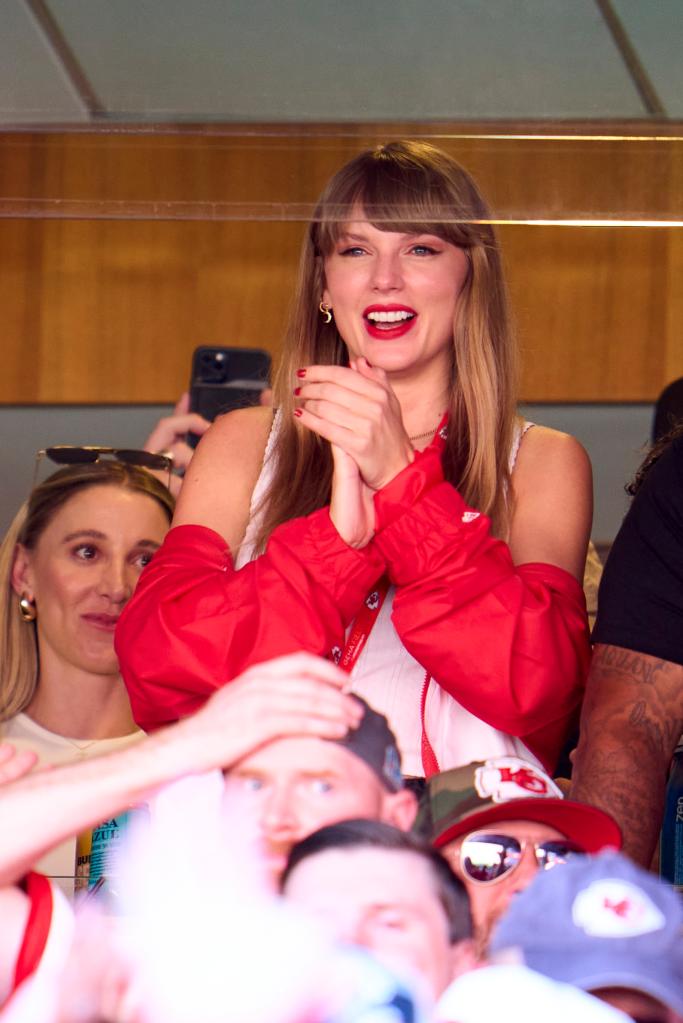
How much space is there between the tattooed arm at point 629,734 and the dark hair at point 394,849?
0.50 metres

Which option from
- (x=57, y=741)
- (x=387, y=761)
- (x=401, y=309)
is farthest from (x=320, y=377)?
(x=57, y=741)

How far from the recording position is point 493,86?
1254 mm

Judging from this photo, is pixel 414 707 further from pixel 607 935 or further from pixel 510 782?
pixel 607 935

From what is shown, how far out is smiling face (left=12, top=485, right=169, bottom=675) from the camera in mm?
2148

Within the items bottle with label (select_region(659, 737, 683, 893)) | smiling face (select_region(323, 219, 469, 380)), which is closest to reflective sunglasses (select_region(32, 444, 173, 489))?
smiling face (select_region(323, 219, 469, 380))

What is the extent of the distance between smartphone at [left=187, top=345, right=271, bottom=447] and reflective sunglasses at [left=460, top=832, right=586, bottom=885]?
1501mm

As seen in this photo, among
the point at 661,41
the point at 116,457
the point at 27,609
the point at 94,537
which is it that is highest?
the point at 661,41

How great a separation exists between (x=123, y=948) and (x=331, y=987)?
4.6 inches

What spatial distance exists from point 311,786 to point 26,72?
68cm

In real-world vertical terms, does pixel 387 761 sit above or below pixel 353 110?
below

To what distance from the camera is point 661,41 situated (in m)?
1.26

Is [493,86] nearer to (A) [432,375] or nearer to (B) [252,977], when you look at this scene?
(A) [432,375]

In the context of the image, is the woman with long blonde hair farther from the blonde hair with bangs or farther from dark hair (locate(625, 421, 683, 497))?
dark hair (locate(625, 421, 683, 497))

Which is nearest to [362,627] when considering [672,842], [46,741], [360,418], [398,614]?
[398,614]
